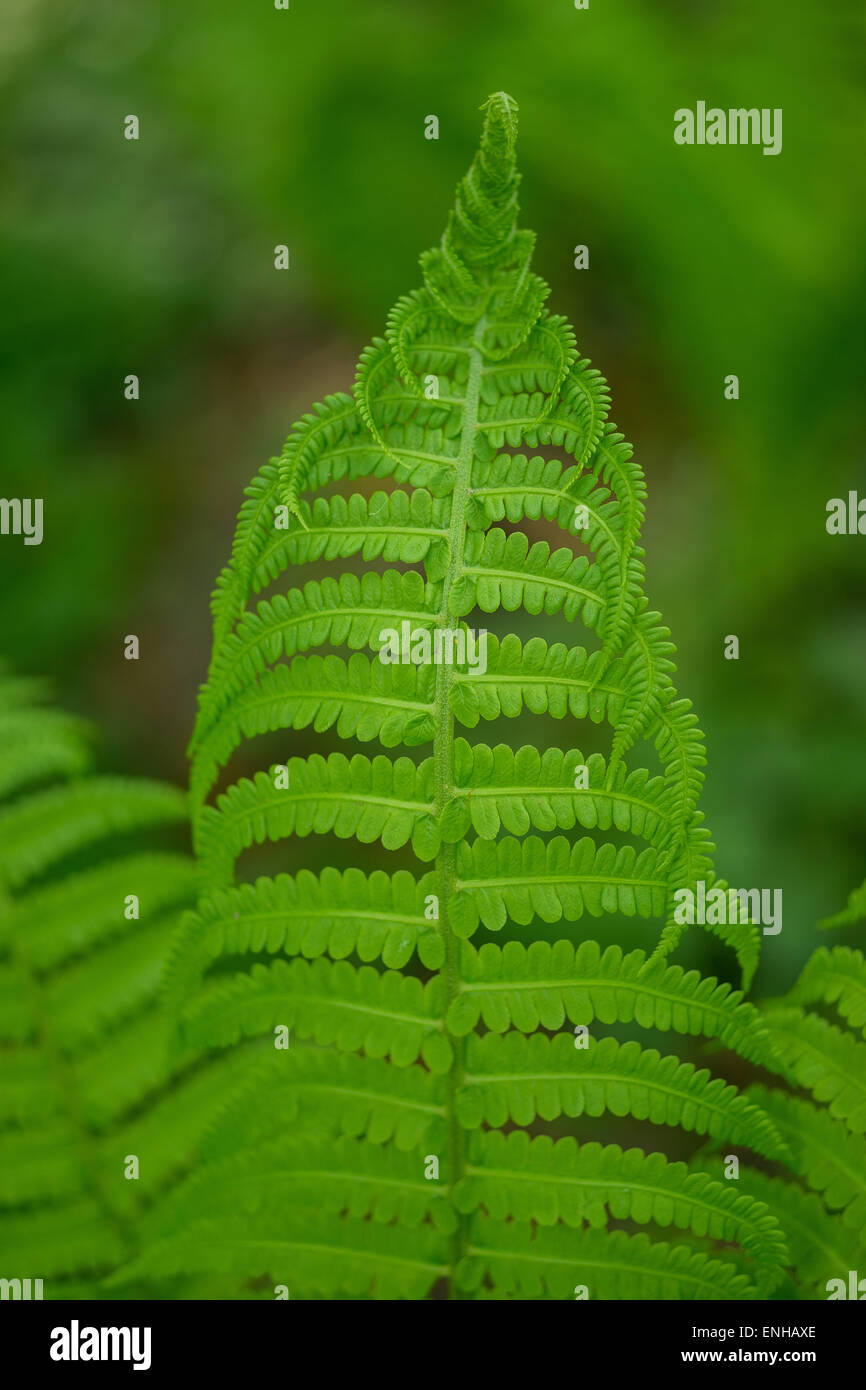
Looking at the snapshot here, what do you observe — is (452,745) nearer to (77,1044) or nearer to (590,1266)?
(590,1266)

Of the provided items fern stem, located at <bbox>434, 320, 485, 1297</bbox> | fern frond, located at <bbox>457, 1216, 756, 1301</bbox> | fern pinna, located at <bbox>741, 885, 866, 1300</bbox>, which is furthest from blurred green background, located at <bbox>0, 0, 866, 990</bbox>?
fern stem, located at <bbox>434, 320, 485, 1297</bbox>

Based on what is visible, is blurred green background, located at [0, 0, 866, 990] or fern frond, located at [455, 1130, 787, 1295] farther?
blurred green background, located at [0, 0, 866, 990]

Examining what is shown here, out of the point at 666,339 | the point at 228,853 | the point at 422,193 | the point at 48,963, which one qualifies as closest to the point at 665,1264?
the point at 228,853

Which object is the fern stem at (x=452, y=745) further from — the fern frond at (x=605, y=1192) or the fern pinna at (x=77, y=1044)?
the fern pinna at (x=77, y=1044)

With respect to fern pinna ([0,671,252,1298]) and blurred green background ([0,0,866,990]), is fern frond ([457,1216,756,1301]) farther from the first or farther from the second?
blurred green background ([0,0,866,990])

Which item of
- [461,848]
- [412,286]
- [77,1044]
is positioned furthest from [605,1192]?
[412,286]

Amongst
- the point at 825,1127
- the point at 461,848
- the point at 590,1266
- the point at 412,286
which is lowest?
the point at 590,1266

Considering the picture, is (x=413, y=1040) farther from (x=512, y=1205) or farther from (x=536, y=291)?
(x=536, y=291)
